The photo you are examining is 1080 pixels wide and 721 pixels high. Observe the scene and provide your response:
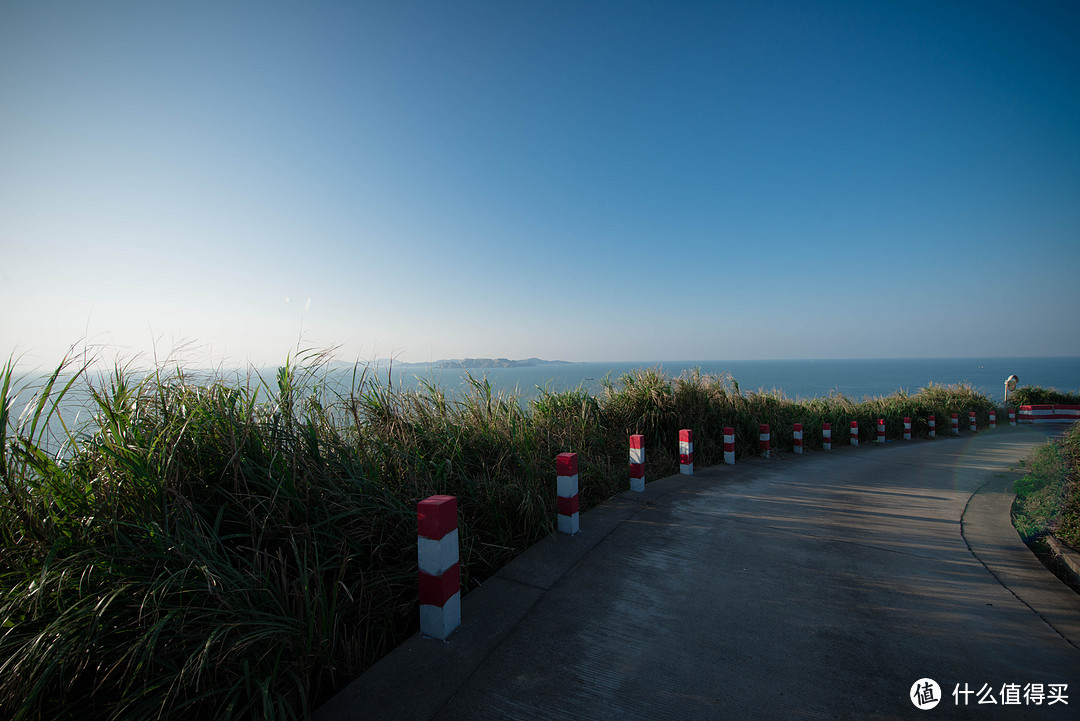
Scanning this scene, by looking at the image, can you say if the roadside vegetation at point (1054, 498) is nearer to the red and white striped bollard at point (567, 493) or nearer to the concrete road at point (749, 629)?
the concrete road at point (749, 629)

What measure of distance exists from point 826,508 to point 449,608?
4675 millimetres

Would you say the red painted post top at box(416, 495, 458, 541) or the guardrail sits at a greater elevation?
the red painted post top at box(416, 495, 458, 541)

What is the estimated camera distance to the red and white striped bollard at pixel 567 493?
396 cm

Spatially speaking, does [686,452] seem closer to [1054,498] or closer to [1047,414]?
[1054,498]

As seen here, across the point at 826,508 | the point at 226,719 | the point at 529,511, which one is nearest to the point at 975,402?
the point at 826,508

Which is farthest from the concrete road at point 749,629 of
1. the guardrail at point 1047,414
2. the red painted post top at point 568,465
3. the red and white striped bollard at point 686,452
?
the guardrail at point 1047,414

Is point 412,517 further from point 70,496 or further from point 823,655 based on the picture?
point 823,655

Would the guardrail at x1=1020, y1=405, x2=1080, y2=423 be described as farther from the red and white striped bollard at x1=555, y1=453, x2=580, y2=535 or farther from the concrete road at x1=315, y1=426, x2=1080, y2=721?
the red and white striped bollard at x1=555, y1=453, x2=580, y2=535

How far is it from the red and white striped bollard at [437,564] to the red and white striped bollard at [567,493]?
1598 millimetres

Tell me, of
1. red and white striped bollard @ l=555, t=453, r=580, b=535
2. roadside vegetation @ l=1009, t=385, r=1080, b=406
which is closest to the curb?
red and white striped bollard @ l=555, t=453, r=580, b=535

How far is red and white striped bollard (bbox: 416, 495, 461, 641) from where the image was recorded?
2416 millimetres

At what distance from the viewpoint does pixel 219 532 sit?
8.44 feet

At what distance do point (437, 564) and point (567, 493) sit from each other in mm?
1817

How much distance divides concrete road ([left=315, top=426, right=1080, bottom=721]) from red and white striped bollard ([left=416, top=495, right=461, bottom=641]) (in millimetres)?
115
